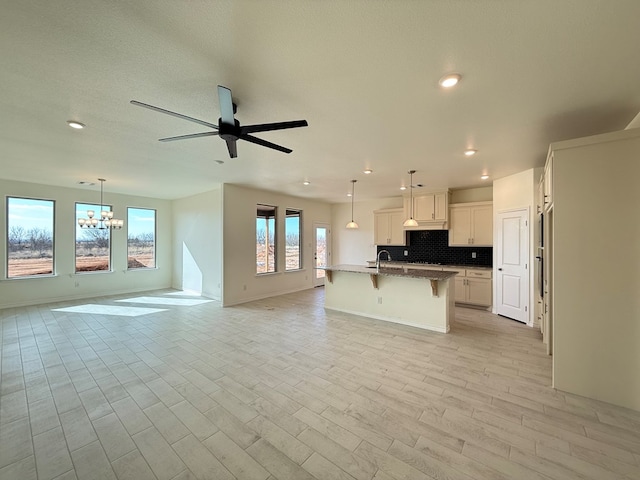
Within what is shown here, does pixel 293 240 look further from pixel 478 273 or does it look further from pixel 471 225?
pixel 478 273

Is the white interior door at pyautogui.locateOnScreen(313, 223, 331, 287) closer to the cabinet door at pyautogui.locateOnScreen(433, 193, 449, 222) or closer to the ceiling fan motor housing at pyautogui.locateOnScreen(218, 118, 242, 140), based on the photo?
the cabinet door at pyautogui.locateOnScreen(433, 193, 449, 222)

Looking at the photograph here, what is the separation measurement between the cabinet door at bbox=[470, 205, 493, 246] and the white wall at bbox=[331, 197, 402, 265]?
2.05 m

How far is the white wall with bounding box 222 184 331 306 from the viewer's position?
6.12 m

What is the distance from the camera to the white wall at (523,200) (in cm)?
453

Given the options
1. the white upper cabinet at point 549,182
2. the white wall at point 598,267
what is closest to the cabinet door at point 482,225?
the white upper cabinet at point 549,182

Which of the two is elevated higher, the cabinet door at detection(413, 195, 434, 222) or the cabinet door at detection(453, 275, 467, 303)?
A: the cabinet door at detection(413, 195, 434, 222)

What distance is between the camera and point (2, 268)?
18.7ft

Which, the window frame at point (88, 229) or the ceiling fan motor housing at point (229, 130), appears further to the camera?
the window frame at point (88, 229)

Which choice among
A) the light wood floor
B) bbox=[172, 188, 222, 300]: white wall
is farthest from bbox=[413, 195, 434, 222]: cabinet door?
bbox=[172, 188, 222, 300]: white wall

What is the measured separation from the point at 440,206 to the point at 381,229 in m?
1.73

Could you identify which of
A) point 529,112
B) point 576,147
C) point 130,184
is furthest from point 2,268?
point 576,147

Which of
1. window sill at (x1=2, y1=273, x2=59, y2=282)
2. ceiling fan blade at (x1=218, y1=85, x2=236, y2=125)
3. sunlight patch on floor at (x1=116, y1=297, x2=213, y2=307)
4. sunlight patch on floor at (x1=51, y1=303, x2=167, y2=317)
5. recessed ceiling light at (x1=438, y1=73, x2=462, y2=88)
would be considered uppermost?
recessed ceiling light at (x1=438, y1=73, x2=462, y2=88)

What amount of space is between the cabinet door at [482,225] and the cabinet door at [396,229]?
1.69 metres

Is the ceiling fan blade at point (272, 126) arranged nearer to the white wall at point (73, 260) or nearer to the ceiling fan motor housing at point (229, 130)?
the ceiling fan motor housing at point (229, 130)
